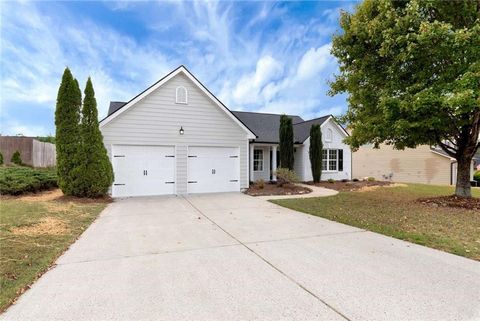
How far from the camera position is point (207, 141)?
40.8ft

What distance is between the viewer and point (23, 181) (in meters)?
10.5

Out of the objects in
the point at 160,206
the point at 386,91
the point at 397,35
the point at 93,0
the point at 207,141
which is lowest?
the point at 160,206

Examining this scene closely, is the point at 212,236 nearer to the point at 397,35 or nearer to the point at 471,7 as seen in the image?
the point at 397,35

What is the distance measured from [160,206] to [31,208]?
3556 millimetres

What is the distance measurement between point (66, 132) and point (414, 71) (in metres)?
12.0

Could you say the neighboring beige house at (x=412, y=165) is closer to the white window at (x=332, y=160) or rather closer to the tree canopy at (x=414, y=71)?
the white window at (x=332, y=160)

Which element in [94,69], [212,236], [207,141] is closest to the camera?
[212,236]

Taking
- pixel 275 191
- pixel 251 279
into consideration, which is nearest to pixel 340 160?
pixel 275 191

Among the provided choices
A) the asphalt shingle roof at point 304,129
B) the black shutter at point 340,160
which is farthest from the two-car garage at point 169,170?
the black shutter at point 340,160

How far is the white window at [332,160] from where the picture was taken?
61.0 ft

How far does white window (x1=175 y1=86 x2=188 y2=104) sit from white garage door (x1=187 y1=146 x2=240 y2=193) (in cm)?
208

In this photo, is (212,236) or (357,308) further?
(212,236)

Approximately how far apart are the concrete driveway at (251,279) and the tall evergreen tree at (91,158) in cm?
480

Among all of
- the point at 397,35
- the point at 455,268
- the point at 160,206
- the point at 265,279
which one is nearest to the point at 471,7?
the point at 397,35
